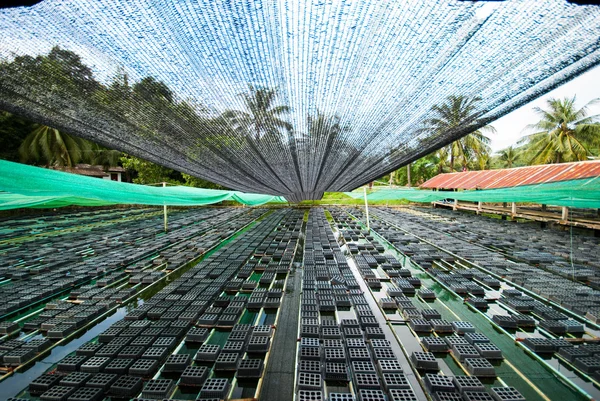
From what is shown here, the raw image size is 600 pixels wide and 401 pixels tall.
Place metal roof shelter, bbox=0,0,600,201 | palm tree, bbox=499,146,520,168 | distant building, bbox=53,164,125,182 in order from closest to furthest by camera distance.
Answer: metal roof shelter, bbox=0,0,600,201 → distant building, bbox=53,164,125,182 → palm tree, bbox=499,146,520,168

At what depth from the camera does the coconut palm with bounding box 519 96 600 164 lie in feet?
52.8

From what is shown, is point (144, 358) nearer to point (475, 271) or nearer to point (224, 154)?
point (224, 154)

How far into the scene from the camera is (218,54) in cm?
230

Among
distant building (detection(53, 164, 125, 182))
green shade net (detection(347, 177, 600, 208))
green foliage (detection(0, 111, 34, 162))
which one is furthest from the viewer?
distant building (detection(53, 164, 125, 182))

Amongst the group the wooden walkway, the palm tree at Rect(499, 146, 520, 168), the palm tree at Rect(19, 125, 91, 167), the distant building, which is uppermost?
the palm tree at Rect(499, 146, 520, 168)

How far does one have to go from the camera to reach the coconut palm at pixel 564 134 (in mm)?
16095

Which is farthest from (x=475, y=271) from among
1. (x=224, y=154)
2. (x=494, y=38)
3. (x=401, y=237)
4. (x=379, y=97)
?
(x=224, y=154)

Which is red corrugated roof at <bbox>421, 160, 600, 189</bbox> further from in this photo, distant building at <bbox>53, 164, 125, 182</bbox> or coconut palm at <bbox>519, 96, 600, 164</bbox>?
distant building at <bbox>53, 164, 125, 182</bbox>

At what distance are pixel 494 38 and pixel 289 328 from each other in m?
3.00

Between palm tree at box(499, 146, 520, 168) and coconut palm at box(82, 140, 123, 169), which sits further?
palm tree at box(499, 146, 520, 168)

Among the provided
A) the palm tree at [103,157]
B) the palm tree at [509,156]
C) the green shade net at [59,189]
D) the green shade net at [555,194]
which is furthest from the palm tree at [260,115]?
the palm tree at [509,156]

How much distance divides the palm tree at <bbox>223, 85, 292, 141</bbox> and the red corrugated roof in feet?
23.3

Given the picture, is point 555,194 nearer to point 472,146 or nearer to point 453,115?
point 453,115

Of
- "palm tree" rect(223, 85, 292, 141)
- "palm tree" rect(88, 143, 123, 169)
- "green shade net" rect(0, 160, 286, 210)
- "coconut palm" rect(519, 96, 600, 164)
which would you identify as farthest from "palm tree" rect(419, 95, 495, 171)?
"palm tree" rect(88, 143, 123, 169)
